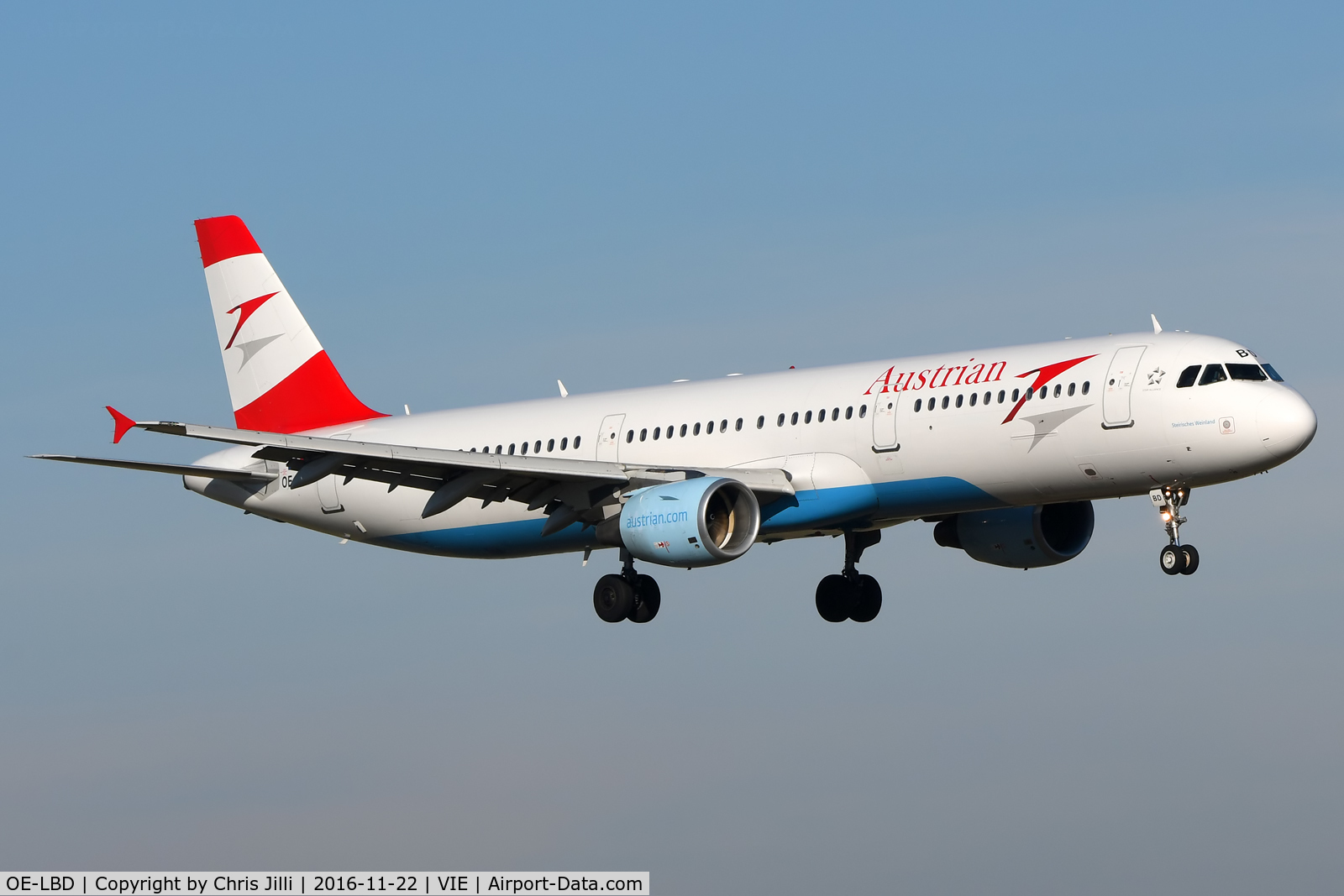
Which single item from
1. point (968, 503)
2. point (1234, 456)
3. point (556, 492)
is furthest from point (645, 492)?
point (1234, 456)

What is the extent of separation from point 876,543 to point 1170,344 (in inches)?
420

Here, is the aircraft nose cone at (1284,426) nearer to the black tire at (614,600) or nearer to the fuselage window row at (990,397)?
the fuselage window row at (990,397)

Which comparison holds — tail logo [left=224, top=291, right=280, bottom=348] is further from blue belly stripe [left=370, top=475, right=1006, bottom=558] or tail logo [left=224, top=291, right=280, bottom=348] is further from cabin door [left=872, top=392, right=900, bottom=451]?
cabin door [left=872, top=392, right=900, bottom=451]

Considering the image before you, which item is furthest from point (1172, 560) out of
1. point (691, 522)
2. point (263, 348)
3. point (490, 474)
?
point (263, 348)

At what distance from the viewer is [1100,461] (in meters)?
38.8

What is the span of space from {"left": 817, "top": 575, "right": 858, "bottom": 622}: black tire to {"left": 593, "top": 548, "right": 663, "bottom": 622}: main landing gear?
17.3 ft

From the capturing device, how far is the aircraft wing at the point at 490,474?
133 feet

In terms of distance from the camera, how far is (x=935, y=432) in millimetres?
40156

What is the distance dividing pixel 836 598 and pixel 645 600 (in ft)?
18.5

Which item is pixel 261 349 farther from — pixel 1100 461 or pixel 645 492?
pixel 1100 461

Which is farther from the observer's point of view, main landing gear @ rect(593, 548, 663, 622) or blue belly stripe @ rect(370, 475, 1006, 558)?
main landing gear @ rect(593, 548, 663, 622)

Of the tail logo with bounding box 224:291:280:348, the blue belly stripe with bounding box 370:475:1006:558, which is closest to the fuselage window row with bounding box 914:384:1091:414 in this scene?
the blue belly stripe with bounding box 370:475:1006:558

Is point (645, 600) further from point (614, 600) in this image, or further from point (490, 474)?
point (490, 474)

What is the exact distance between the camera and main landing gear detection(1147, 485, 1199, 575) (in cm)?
3875
